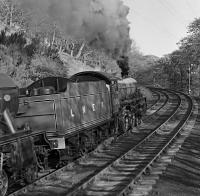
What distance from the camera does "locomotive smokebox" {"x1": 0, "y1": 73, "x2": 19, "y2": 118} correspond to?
858 cm

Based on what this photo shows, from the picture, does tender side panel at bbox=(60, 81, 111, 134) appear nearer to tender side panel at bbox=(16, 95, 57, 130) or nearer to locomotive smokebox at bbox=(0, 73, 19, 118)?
tender side panel at bbox=(16, 95, 57, 130)

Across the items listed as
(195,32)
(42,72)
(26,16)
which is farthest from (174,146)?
(195,32)

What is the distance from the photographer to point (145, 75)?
349 feet

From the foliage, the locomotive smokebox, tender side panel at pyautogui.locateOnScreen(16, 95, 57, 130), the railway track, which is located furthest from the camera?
the foliage

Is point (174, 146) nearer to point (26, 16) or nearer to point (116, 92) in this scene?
point (116, 92)

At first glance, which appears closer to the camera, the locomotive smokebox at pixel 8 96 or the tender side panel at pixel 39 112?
the locomotive smokebox at pixel 8 96

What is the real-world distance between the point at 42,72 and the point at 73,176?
58.0ft

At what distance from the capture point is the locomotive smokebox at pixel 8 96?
8578 mm

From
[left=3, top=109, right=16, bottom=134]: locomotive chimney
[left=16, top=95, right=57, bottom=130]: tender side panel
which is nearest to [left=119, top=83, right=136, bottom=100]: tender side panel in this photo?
[left=16, top=95, right=57, bottom=130]: tender side panel

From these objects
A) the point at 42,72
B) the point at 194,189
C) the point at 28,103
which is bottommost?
the point at 194,189

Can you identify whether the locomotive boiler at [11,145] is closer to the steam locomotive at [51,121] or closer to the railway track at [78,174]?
the steam locomotive at [51,121]

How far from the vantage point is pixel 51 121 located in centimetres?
1083

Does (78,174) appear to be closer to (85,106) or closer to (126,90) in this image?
(85,106)

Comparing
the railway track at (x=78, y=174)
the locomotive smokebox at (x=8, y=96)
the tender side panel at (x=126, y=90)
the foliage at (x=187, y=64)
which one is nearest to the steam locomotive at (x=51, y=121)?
the locomotive smokebox at (x=8, y=96)
